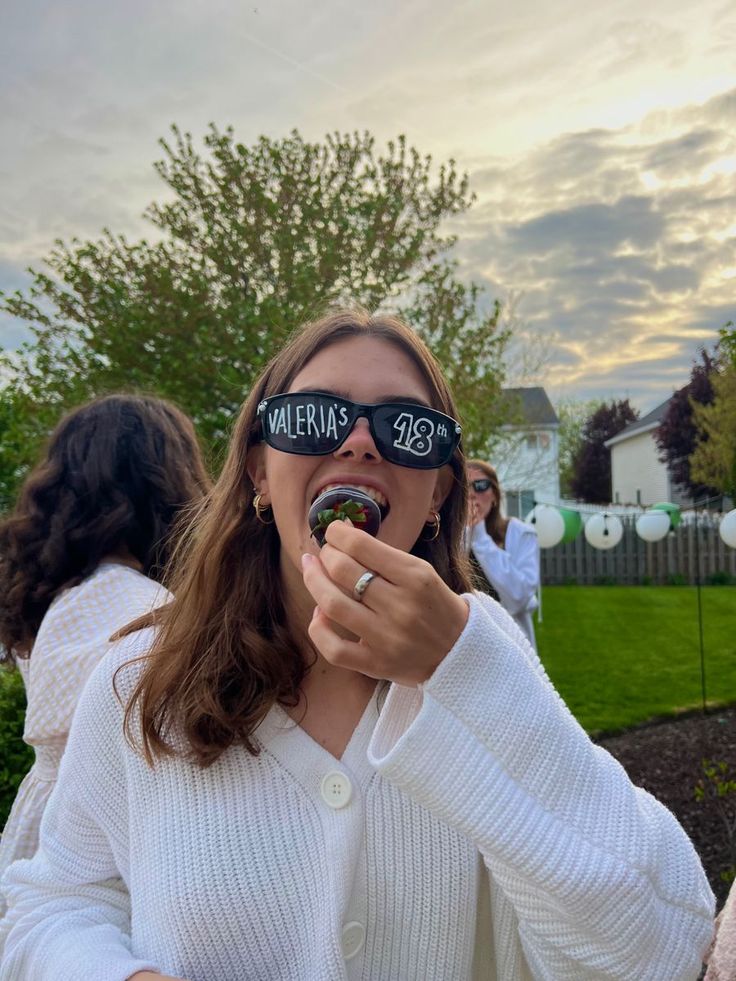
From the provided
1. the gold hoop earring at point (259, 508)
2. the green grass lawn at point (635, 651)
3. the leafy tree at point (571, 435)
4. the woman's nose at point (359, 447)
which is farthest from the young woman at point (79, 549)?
the leafy tree at point (571, 435)

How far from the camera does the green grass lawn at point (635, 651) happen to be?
8.31 metres

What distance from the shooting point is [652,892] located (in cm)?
119

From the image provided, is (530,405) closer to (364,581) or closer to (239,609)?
(239,609)

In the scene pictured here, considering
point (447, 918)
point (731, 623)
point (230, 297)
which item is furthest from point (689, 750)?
point (731, 623)

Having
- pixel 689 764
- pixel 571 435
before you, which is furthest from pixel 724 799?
pixel 571 435

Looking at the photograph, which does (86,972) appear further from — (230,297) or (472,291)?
(472,291)

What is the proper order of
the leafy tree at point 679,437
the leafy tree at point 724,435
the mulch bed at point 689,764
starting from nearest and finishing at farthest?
1. the mulch bed at point 689,764
2. the leafy tree at point 724,435
3. the leafy tree at point 679,437

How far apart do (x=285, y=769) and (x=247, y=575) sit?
1.35 ft

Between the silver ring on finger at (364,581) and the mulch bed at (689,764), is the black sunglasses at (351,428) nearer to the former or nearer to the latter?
the silver ring on finger at (364,581)

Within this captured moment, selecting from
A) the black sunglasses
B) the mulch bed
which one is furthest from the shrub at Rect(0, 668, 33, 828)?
the mulch bed

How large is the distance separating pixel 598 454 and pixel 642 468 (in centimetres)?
1117

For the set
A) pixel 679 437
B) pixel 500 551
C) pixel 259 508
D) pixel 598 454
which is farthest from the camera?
pixel 598 454

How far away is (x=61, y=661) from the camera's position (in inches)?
83.0

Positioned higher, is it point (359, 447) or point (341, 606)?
point (359, 447)
